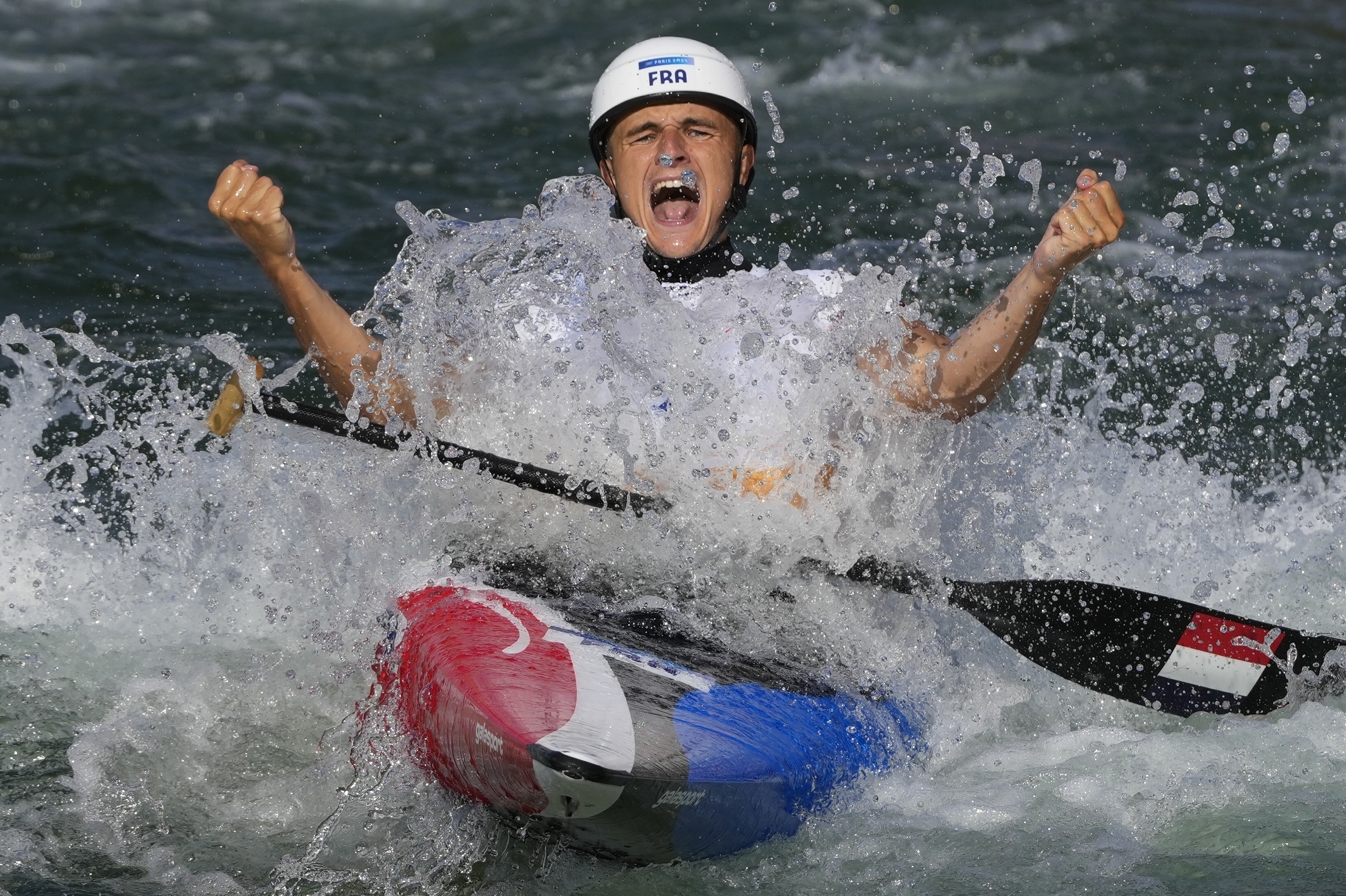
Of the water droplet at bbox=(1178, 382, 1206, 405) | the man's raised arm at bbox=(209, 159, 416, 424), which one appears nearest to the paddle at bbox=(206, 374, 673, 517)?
the man's raised arm at bbox=(209, 159, 416, 424)

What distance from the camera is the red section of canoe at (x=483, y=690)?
2.98 meters

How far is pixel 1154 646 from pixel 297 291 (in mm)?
2433

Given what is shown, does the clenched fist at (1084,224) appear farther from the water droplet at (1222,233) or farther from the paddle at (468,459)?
the water droplet at (1222,233)

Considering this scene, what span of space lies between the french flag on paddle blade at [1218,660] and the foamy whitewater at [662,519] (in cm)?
8

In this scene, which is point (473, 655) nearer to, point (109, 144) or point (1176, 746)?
point (1176, 746)

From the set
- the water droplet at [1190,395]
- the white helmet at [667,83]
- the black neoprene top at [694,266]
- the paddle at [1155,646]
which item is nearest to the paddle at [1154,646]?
the paddle at [1155,646]

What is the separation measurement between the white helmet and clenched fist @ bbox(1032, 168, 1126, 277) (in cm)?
135

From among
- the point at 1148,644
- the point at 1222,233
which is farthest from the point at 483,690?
the point at 1222,233

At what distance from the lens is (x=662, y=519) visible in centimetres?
389

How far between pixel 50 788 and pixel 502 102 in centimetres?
668

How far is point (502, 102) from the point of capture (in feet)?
31.2

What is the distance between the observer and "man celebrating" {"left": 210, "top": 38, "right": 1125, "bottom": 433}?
3486mm

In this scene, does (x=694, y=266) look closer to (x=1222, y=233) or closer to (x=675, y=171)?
(x=675, y=171)

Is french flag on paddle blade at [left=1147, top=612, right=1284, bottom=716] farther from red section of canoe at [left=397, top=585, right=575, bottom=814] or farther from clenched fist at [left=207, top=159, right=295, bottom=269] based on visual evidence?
clenched fist at [left=207, top=159, right=295, bottom=269]
